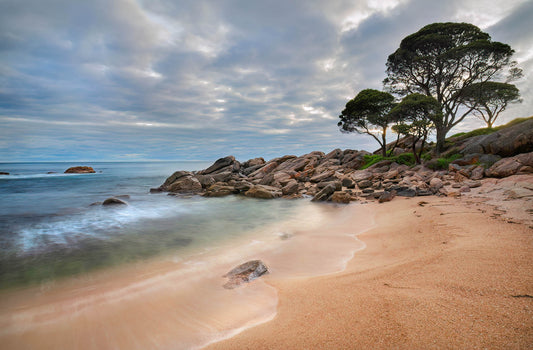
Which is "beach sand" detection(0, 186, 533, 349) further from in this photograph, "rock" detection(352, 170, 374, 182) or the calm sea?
"rock" detection(352, 170, 374, 182)

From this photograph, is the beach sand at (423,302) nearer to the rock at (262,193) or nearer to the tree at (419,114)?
the rock at (262,193)

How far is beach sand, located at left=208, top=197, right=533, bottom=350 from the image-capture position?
2.09 meters

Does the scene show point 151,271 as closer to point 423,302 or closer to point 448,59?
point 423,302

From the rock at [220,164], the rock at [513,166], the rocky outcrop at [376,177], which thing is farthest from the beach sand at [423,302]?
the rock at [220,164]

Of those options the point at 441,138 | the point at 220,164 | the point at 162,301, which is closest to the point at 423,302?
the point at 162,301

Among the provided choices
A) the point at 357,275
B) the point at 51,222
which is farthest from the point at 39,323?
the point at 51,222

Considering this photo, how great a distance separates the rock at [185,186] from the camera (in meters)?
25.7

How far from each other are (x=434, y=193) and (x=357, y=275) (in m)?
11.0

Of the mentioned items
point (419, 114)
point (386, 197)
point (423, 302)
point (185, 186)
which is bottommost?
point (386, 197)

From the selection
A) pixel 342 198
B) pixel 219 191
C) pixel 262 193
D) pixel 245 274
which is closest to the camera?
pixel 245 274

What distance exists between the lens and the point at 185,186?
1016 inches

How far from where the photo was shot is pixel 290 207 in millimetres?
15195

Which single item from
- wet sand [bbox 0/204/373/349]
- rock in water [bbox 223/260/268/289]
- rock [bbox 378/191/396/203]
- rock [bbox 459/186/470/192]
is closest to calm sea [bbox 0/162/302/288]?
wet sand [bbox 0/204/373/349]

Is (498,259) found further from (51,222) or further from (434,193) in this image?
(51,222)
